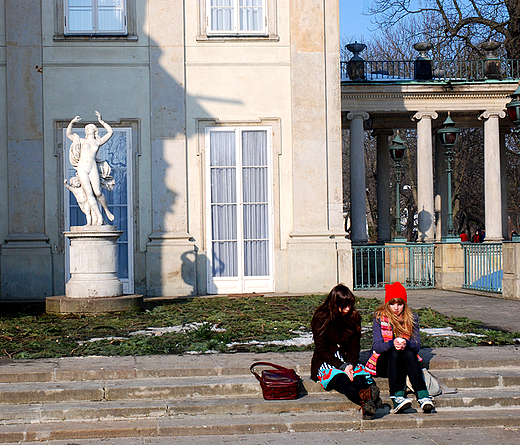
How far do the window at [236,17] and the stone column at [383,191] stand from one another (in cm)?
991

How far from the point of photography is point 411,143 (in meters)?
42.2

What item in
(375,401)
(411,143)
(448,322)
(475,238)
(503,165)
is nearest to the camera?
(375,401)

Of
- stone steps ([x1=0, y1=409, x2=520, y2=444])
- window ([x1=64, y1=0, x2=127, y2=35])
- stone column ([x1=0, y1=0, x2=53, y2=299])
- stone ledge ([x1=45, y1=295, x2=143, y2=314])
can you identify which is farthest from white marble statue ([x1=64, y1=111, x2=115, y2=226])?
stone steps ([x1=0, y1=409, x2=520, y2=444])

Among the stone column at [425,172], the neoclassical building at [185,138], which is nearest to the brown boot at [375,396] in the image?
the neoclassical building at [185,138]

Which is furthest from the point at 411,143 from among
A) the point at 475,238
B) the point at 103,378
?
the point at 103,378

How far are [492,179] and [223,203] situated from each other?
9893mm

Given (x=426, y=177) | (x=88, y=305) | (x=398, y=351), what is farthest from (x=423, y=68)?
(x=398, y=351)

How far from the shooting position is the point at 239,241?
634 inches

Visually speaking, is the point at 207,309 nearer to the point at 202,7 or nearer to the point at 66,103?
the point at 66,103

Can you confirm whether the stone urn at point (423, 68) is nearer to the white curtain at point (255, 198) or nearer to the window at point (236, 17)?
the window at point (236, 17)

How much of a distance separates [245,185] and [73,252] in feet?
16.1

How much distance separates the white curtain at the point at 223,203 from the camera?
52.7 feet

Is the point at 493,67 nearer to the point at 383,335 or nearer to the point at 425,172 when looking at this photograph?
the point at 425,172

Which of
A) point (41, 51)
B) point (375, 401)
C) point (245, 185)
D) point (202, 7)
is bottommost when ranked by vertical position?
point (375, 401)
